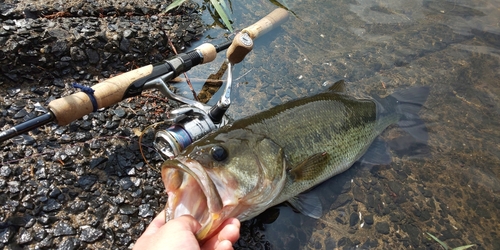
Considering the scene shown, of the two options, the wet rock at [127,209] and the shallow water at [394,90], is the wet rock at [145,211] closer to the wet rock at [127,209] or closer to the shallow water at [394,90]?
the wet rock at [127,209]

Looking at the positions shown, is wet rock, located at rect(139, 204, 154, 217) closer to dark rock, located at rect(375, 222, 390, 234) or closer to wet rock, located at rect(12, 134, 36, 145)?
wet rock, located at rect(12, 134, 36, 145)

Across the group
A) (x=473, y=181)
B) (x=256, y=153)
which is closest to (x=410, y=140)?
(x=473, y=181)

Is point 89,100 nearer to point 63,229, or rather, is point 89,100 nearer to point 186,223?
point 63,229

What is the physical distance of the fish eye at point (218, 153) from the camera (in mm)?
2280

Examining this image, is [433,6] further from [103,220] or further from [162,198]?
[103,220]

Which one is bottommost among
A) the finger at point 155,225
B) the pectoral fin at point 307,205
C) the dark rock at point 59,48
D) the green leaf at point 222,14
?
the pectoral fin at point 307,205

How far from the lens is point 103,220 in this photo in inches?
105

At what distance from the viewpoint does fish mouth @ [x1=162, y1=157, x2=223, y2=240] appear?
206 centimetres

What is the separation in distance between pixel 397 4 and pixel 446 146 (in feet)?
9.07

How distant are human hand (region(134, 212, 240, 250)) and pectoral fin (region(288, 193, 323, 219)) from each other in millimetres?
964

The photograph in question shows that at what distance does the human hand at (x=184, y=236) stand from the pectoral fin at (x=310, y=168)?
2.58 feet

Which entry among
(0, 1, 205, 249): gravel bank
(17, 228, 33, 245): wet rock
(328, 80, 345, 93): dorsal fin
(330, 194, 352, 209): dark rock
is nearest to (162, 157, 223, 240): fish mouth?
(0, 1, 205, 249): gravel bank

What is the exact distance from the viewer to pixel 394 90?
4414mm

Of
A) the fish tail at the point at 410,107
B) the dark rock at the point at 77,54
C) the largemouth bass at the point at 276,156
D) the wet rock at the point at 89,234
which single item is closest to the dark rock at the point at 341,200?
the largemouth bass at the point at 276,156
